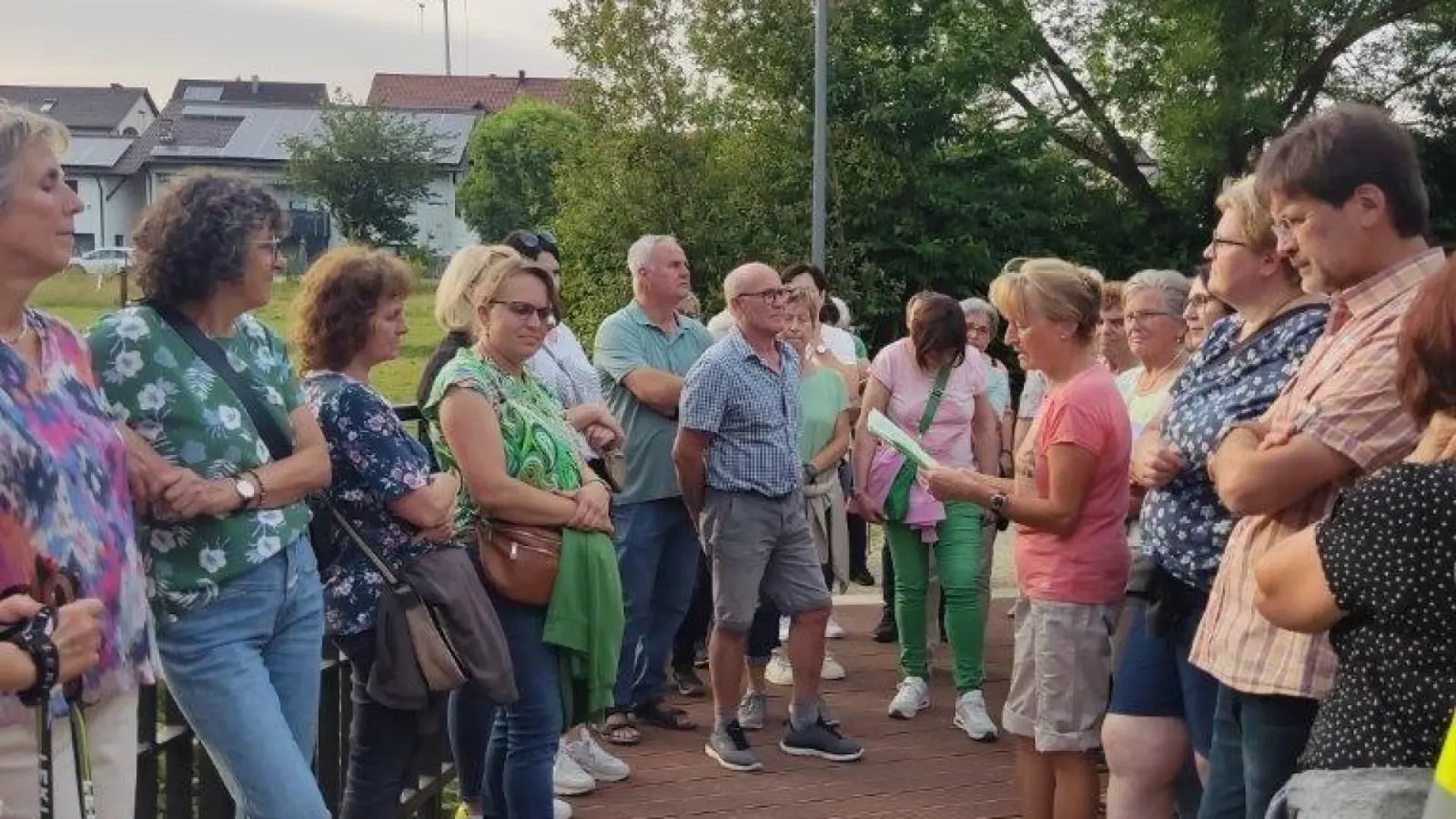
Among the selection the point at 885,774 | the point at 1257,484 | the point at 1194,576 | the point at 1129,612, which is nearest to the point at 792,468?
the point at 885,774

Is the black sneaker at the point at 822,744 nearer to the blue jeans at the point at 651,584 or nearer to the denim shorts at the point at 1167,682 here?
the blue jeans at the point at 651,584

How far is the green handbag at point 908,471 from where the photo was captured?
21.3ft

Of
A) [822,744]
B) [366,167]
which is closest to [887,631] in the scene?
[822,744]

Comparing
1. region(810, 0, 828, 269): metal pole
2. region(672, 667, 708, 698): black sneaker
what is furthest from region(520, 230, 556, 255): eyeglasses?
region(810, 0, 828, 269): metal pole

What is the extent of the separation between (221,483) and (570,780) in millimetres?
2485

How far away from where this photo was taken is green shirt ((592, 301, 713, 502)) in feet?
20.0

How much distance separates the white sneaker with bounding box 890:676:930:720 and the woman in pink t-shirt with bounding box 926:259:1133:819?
209 cm

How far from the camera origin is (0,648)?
2.34 metres

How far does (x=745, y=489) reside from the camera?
18.5ft

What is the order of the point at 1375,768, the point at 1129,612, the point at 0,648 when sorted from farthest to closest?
the point at 1129,612 < the point at 0,648 < the point at 1375,768

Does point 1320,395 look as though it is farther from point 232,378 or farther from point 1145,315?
point 1145,315

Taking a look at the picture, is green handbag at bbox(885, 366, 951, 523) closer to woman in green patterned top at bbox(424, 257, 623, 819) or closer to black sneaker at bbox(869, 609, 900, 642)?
black sneaker at bbox(869, 609, 900, 642)

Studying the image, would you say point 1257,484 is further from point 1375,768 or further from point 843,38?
point 843,38

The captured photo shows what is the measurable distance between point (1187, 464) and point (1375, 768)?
1.17 meters
